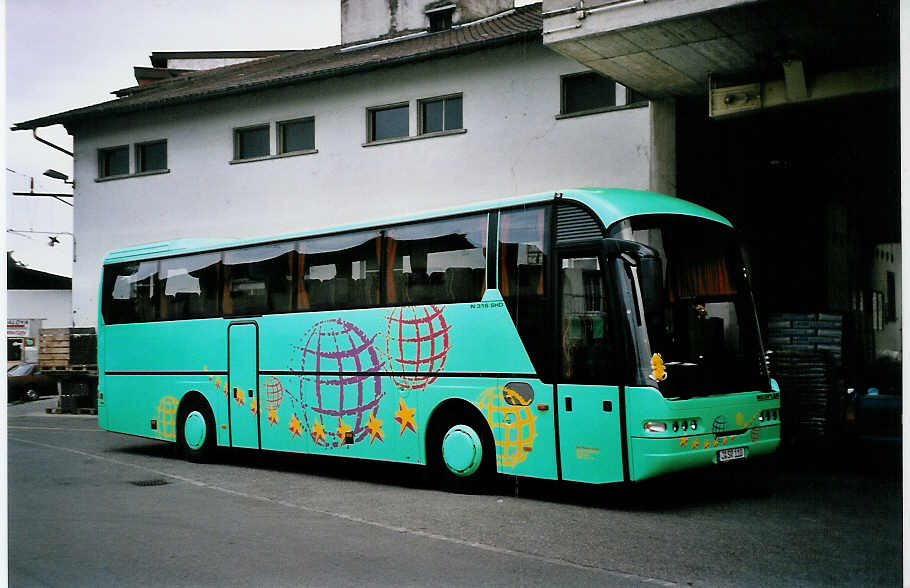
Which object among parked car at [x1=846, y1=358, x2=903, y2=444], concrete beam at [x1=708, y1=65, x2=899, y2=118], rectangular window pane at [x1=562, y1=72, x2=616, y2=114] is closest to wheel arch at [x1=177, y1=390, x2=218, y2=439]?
concrete beam at [x1=708, y1=65, x2=899, y2=118]

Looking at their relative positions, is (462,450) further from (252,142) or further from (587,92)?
(252,142)

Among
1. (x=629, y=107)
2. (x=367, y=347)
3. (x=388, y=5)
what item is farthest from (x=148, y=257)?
(x=629, y=107)

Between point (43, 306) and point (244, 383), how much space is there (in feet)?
13.3

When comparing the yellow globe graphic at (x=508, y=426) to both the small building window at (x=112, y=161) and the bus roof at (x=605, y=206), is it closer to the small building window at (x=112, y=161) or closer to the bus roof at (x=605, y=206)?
the bus roof at (x=605, y=206)

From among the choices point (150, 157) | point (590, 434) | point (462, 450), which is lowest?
point (462, 450)

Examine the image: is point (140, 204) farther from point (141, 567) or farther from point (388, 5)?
point (141, 567)

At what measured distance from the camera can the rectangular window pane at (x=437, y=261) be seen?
33.5 ft

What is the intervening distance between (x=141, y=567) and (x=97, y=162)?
31.6 feet

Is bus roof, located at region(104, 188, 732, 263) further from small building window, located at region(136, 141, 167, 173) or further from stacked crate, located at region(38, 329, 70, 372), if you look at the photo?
small building window, located at region(136, 141, 167, 173)

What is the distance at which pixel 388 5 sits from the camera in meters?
17.1

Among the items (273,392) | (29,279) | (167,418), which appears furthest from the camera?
(167,418)

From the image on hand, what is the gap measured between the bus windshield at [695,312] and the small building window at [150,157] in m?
10.8

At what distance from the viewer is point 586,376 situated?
9195 mm

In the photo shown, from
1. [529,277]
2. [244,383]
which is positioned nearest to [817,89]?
[529,277]
